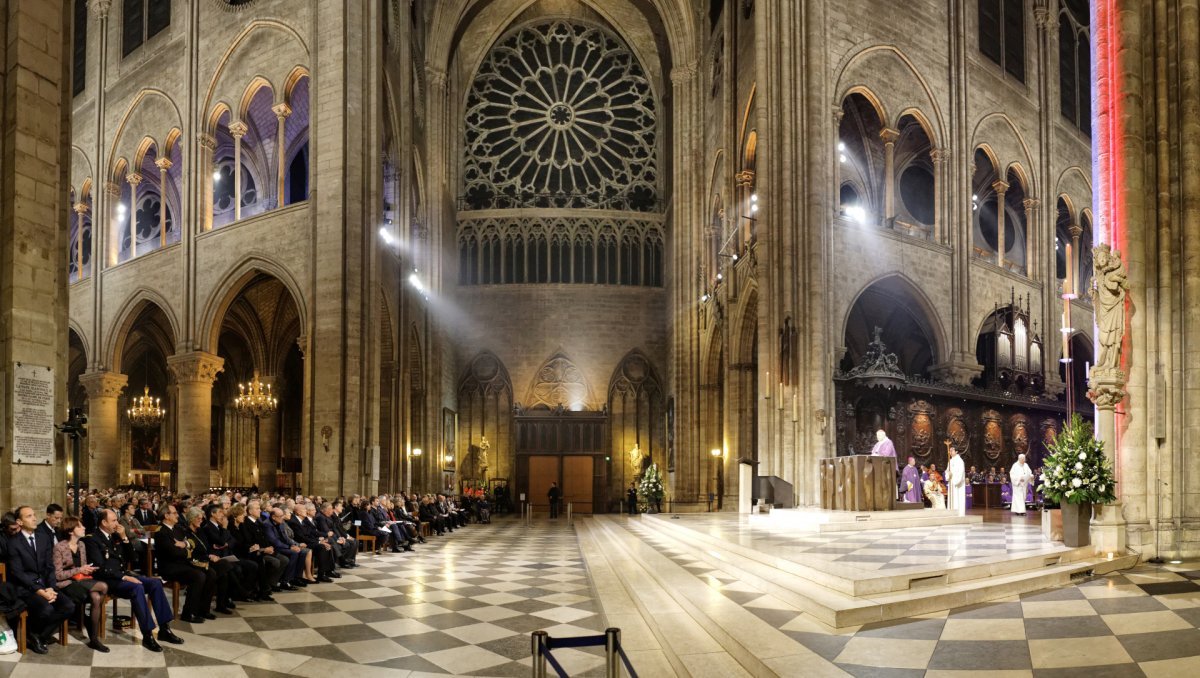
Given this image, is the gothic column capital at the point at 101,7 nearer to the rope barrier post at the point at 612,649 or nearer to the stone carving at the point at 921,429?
the stone carving at the point at 921,429

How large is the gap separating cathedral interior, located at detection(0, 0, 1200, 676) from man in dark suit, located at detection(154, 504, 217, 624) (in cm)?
137

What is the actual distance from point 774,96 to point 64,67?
49.2 feet

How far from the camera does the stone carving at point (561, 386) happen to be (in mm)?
35688

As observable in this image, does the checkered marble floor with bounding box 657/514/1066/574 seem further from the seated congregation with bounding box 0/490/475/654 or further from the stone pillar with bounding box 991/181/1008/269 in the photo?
the stone pillar with bounding box 991/181/1008/269

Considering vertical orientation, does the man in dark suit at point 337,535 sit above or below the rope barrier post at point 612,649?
below

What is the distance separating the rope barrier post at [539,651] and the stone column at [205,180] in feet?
68.3

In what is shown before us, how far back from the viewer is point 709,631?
24.1 feet

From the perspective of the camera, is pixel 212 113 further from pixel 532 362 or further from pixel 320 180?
pixel 532 362

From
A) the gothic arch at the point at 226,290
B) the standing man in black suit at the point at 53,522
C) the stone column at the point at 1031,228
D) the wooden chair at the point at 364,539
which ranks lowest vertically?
the wooden chair at the point at 364,539

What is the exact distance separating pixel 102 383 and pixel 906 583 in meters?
22.8

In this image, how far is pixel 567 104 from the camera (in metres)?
37.6

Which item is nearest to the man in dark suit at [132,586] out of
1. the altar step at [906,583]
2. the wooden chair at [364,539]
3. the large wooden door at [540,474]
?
the altar step at [906,583]

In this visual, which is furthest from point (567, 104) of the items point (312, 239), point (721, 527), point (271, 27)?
point (721, 527)

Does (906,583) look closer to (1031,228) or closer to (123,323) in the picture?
(123,323)
